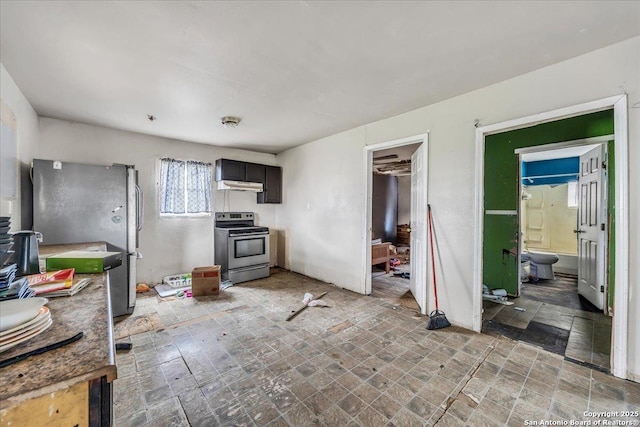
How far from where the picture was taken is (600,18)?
1.63m

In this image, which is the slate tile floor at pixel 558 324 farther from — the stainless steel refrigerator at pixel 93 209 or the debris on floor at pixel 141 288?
the debris on floor at pixel 141 288

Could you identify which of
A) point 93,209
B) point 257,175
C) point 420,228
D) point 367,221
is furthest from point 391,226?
point 93,209

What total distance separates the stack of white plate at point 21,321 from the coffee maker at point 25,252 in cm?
87

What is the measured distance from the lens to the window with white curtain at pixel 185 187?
4.25 m

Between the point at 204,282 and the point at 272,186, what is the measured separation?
7.41 feet

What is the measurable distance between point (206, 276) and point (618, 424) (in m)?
4.07

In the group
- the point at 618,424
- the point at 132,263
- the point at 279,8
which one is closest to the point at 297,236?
the point at 132,263

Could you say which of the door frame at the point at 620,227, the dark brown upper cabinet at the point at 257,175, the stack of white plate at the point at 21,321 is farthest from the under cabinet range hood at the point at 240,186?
the door frame at the point at 620,227

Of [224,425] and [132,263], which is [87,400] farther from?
[132,263]

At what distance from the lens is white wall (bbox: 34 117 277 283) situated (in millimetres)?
3461

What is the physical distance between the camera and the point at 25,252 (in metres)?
1.54

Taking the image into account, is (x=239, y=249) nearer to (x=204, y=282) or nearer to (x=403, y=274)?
(x=204, y=282)

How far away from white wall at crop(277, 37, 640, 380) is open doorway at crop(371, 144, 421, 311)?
0.64 metres

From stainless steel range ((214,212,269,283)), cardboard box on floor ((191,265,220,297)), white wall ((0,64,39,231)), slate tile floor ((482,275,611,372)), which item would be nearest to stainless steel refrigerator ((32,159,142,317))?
white wall ((0,64,39,231))
